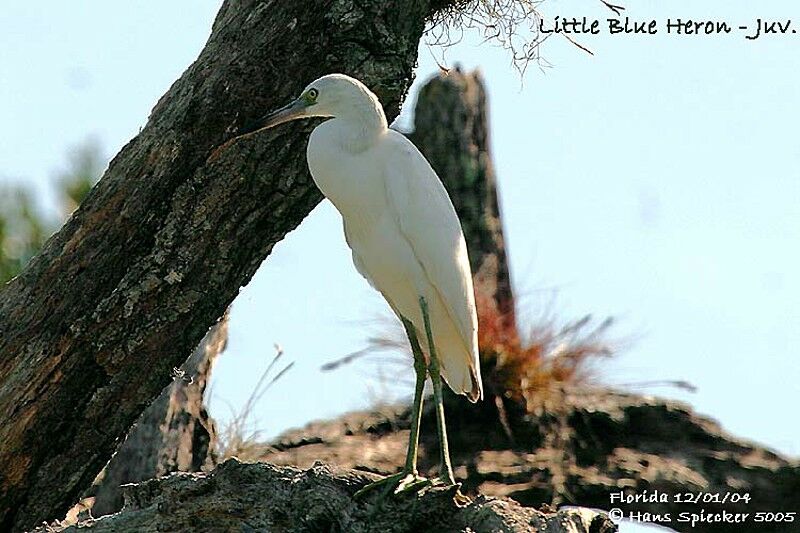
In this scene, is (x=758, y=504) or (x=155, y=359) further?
(x=758, y=504)

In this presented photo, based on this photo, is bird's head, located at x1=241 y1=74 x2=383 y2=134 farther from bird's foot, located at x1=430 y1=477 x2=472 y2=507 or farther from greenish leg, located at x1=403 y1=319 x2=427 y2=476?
bird's foot, located at x1=430 y1=477 x2=472 y2=507

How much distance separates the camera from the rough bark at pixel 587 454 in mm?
7285

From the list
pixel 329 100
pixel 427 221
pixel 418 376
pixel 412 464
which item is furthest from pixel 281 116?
pixel 412 464

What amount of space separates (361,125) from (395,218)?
1.05ft

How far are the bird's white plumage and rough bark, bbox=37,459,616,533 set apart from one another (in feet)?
2.48

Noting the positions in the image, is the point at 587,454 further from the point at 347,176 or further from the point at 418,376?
the point at 347,176

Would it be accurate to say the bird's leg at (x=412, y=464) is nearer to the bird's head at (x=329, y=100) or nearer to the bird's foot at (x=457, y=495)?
the bird's foot at (x=457, y=495)

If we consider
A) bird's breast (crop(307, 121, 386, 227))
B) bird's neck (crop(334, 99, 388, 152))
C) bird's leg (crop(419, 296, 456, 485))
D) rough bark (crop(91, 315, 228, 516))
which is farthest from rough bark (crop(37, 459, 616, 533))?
rough bark (crop(91, 315, 228, 516))

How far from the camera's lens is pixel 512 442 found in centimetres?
767

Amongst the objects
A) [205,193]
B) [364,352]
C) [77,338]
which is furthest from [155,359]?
[364,352]

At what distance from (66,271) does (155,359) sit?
41cm

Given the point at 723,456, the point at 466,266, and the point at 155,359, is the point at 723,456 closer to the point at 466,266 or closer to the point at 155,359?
the point at 466,266

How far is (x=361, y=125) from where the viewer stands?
471cm

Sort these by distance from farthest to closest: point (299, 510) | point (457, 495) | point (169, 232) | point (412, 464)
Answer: point (169, 232) → point (412, 464) → point (457, 495) → point (299, 510)
